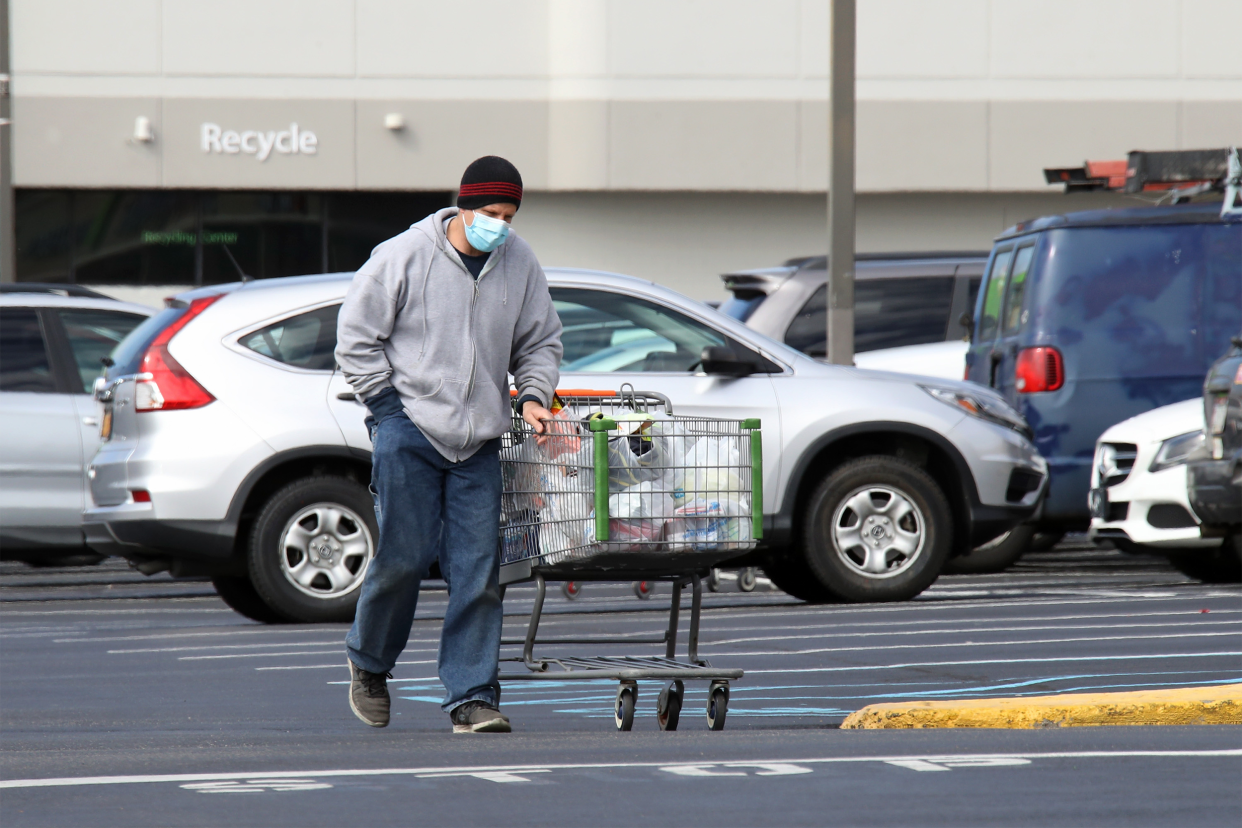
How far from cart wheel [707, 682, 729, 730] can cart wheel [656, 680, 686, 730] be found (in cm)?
12

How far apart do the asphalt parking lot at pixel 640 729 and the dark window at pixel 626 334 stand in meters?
1.29

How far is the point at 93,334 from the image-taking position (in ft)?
37.8

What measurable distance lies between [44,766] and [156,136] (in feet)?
68.1

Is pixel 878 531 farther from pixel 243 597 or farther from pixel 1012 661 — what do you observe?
pixel 243 597

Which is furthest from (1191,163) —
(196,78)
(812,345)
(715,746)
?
(196,78)

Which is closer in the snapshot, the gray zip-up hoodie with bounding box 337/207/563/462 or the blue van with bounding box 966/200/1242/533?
the gray zip-up hoodie with bounding box 337/207/563/462

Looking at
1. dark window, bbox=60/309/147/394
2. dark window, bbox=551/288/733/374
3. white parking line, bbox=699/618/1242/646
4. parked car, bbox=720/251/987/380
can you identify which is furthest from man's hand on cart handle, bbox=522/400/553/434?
parked car, bbox=720/251/987/380

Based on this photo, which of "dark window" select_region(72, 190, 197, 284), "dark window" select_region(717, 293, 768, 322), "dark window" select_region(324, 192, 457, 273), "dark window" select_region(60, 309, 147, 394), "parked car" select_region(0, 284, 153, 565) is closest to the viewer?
"parked car" select_region(0, 284, 153, 565)

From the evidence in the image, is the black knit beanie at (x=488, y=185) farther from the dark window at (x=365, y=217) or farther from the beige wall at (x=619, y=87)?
the dark window at (x=365, y=217)

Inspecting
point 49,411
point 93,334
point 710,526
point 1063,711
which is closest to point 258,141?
point 93,334

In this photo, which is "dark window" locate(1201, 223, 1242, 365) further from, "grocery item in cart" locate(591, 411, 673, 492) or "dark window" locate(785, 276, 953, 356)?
"grocery item in cart" locate(591, 411, 673, 492)

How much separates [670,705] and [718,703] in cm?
19

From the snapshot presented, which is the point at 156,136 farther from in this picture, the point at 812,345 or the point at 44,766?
the point at 44,766

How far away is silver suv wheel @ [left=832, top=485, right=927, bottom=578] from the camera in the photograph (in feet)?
33.5
